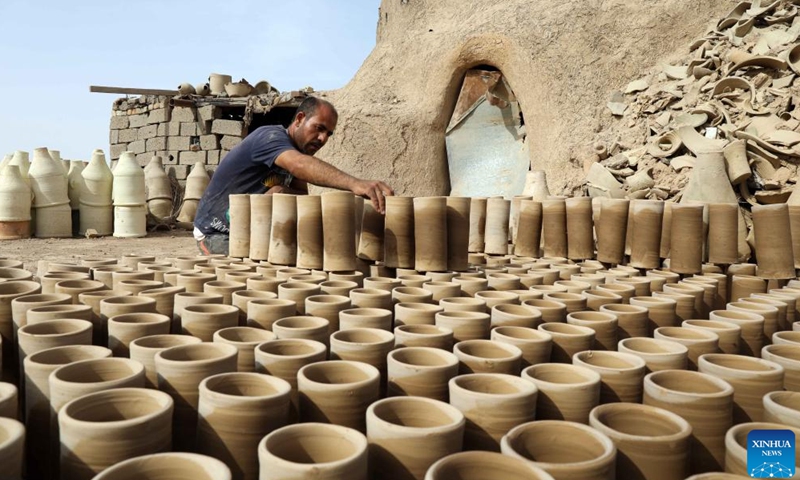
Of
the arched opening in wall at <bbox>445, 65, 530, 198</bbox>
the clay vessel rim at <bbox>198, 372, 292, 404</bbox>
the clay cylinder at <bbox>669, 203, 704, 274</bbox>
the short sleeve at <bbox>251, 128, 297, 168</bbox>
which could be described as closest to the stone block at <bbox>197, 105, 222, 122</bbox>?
the arched opening in wall at <bbox>445, 65, 530, 198</bbox>

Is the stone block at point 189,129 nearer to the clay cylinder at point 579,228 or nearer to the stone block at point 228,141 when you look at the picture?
the stone block at point 228,141

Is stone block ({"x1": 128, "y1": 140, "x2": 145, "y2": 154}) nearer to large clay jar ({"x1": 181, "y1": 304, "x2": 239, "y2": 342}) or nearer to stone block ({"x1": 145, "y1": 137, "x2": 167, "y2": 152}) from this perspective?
stone block ({"x1": 145, "y1": 137, "x2": 167, "y2": 152})

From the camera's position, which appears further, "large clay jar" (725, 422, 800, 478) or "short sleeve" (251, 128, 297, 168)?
"short sleeve" (251, 128, 297, 168)

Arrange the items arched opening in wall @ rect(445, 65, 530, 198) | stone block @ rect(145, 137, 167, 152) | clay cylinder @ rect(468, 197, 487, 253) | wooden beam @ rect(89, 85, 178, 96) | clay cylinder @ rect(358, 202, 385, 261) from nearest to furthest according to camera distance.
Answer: clay cylinder @ rect(358, 202, 385, 261) < clay cylinder @ rect(468, 197, 487, 253) < arched opening in wall @ rect(445, 65, 530, 198) < wooden beam @ rect(89, 85, 178, 96) < stone block @ rect(145, 137, 167, 152)

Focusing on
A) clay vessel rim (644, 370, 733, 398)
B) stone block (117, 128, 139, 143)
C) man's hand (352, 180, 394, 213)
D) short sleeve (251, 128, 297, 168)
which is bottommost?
clay vessel rim (644, 370, 733, 398)

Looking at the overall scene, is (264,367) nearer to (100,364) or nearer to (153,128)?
(100,364)

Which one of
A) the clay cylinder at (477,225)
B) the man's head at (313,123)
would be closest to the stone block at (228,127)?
the man's head at (313,123)

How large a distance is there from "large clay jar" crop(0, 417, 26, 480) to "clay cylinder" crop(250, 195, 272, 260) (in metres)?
1.97

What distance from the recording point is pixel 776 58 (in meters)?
5.99

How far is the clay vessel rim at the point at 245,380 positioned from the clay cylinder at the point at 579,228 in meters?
2.68

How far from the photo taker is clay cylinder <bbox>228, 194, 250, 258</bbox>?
3061 millimetres

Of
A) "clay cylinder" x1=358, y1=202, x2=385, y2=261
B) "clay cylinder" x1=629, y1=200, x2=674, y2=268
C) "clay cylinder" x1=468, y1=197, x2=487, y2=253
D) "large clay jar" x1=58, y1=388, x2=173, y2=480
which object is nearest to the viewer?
"large clay jar" x1=58, y1=388, x2=173, y2=480

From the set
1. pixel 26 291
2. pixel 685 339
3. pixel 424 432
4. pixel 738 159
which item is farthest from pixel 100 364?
pixel 738 159

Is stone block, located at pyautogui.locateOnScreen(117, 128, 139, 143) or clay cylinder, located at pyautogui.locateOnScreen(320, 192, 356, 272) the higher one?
stone block, located at pyautogui.locateOnScreen(117, 128, 139, 143)
